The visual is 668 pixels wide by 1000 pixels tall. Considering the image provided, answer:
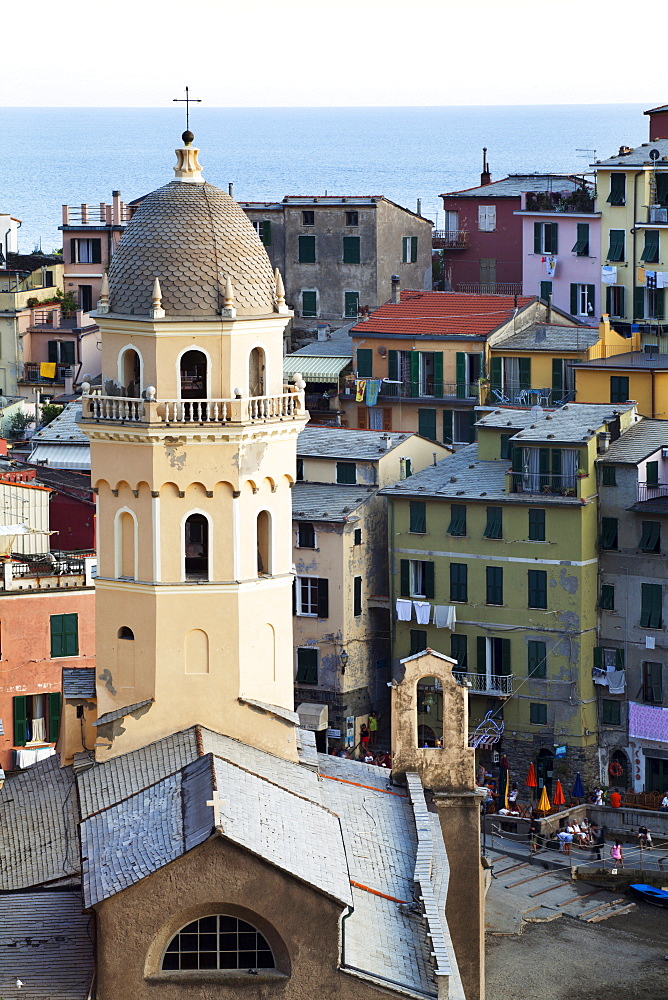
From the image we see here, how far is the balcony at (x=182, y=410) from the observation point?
45.7m

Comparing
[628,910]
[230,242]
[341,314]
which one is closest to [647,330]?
[341,314]

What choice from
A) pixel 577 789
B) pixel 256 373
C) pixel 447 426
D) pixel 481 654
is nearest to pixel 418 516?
pixel 481 654

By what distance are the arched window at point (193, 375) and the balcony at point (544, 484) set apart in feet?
102

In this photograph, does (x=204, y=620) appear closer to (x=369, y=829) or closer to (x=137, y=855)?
(x=369, y=829)

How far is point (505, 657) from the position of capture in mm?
77688

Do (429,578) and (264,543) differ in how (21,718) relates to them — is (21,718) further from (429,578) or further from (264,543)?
(264,543)

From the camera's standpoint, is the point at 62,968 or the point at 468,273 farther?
the point at 468,273

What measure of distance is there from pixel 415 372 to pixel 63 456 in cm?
1641

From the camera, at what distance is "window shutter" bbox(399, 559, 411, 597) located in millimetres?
79812

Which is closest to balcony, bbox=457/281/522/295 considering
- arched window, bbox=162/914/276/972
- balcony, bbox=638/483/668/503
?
balcony, bbox=638/483/668/503

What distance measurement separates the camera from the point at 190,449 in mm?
46031

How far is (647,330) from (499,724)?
23665 mm

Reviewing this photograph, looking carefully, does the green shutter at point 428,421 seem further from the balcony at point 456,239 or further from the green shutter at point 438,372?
the balcony at point 456,239

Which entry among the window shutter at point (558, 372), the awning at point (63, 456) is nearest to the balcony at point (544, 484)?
the window shutter at point (558, 372)
